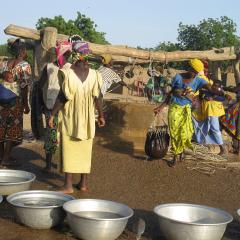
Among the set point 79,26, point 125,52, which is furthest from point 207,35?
point 125,52

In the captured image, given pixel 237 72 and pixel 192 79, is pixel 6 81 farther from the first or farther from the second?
pixel 237 72

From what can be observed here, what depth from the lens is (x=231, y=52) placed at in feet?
34.4

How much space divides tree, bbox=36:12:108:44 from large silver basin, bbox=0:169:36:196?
26016mm

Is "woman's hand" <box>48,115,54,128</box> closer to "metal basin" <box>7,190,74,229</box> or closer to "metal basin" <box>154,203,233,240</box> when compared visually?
"metal basin" <box>7,190,74,229</box>

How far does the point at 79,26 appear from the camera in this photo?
33031mm

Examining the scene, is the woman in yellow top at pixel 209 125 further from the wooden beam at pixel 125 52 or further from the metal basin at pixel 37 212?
the metal basin at pixel 37 212

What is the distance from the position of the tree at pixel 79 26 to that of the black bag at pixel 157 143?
Result: 24.0 m

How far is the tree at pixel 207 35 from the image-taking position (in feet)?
121

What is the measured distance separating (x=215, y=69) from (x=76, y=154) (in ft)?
28.5

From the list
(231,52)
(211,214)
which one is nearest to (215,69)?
(231,52)

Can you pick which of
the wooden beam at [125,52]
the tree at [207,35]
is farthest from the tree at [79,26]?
the wooden beam at [125,52]

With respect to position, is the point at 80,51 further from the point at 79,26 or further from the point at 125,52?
the point at 79,26

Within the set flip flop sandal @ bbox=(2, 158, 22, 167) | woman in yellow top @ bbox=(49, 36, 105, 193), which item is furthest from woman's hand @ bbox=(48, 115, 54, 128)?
flip flop sandal @ bbox=(2, 158, 22, 167)

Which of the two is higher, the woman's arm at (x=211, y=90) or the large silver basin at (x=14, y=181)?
the woman's arm at (x=211, y=90)
